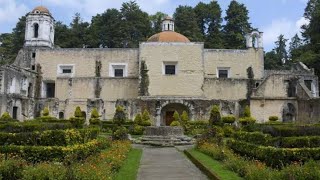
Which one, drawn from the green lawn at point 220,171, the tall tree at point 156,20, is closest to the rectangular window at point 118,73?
the tall tree at point 156,20

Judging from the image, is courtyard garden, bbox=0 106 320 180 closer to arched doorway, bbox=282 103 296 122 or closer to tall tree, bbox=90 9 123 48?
arched doorway, bbox=282 103 296 122

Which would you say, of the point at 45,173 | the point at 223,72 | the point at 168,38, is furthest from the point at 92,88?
the point at 45,173

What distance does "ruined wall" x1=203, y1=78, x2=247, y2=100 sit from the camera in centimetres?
3631

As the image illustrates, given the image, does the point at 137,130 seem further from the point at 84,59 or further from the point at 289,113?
the point at 289,113

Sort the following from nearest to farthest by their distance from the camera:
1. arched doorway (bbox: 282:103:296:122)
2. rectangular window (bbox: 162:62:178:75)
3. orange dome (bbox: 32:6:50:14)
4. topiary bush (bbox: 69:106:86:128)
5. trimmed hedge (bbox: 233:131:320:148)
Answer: trimmed hedge (bbox: 233:131:320:148) → topiary bush (bbox: 69:106:86:128) → arched doorway (bbox: 282:103:296:122) → rectangular window (bbox: 162:62:178:75) → orange dome (bbox: 32:6:50:14)

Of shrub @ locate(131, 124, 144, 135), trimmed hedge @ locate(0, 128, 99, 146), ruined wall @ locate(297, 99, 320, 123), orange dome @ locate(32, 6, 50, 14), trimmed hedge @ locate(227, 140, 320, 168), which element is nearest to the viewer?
trimmed hedge @ locate(227, 140, 320, 168)

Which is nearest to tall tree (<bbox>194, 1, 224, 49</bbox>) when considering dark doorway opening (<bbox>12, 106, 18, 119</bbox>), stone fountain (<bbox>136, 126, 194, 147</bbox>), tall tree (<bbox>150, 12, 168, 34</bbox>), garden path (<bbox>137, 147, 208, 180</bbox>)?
tall tree (<bbox>150, 12, 168, 34</bbox>)

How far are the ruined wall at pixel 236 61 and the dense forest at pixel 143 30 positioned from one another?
15.3 metres

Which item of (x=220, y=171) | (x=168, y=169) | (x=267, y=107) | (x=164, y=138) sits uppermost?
(x=267, y=107)

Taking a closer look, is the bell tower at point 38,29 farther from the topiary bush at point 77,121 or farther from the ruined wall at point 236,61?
the ruined wall at point 236,61

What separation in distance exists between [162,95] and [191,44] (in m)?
5.69

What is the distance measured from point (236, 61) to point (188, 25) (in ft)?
63.5

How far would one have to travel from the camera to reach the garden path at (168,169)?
1023 cm

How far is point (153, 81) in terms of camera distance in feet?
117
